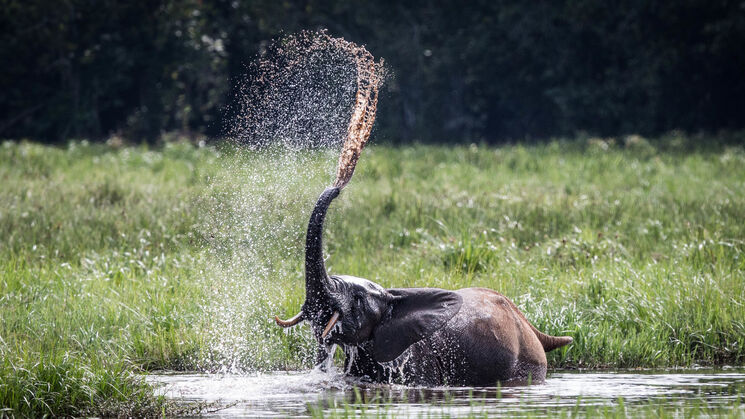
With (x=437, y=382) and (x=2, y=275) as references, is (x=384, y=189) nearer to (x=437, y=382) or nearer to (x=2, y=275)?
(x=2, y=275)

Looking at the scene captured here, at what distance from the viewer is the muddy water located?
677cm

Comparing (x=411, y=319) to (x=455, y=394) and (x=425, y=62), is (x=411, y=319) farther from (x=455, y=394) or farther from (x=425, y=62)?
(x=425, y=62)

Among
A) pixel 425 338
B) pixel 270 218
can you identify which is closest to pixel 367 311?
pixel 425 338

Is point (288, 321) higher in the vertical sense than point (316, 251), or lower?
lower

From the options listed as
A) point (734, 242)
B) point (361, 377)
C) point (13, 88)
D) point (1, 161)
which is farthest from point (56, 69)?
point (361, 377)

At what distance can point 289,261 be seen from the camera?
1169cm

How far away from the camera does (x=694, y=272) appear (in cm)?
1104

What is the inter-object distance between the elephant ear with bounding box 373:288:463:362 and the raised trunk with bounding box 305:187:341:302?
74cm

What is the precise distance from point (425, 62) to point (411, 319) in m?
→ 40.2

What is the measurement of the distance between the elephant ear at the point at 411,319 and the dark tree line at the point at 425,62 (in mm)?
29402

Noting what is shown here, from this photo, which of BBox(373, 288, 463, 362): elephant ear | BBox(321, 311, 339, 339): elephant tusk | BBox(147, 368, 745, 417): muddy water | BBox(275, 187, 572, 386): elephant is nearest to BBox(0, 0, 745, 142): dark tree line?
BBox(147, 368, 745, 417): muddy water

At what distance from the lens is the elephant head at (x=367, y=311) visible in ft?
23.5

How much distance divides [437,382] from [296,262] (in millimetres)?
4407

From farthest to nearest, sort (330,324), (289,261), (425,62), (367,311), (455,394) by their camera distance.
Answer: (425,62) < (289,261) < (367,311) < (455,394) < (330,324)
